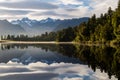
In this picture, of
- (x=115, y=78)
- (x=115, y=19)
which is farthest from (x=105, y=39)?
(x=115, y=78)

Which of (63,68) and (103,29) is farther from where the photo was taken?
(103,29)

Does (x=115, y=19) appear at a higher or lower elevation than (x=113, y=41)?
higher

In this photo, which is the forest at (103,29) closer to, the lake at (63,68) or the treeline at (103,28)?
the treeline at (103,28)

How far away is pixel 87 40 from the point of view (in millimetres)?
183375

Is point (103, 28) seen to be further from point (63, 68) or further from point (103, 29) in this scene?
point (63, 68)

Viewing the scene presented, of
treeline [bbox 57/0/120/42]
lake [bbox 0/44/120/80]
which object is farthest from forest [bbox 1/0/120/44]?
lake [bbox 0/44/120/80]

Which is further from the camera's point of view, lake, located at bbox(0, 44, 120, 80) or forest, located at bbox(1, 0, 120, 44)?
forest, located at bbox(1, 0, 120, 44)

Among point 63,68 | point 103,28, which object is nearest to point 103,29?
point 103,28

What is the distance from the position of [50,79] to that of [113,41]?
100m

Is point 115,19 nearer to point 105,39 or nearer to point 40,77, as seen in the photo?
point 105,39

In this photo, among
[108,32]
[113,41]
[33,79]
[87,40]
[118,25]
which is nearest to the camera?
[33,79]

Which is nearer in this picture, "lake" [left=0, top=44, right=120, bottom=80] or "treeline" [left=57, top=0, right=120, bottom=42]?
"lake" [left=0, top=44, right=120, bottom=80]

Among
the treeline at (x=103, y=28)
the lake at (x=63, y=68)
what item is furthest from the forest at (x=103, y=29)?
the lake at (x=63, y=68)

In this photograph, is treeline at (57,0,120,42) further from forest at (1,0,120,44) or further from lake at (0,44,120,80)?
lake at (0,44,120,80)
